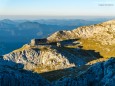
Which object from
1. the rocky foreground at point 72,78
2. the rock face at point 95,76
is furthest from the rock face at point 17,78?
the rock face at point 95,76

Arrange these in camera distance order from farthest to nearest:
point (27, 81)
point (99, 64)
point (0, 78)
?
1. point (99, 64)
2. point (27, 81)
3. point (0, 78)

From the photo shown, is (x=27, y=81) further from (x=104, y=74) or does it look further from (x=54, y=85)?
(x=104, y=74)

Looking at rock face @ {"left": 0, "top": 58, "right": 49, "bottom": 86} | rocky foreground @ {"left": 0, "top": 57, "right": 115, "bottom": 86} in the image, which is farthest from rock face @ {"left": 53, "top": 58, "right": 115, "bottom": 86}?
rock face @ {"left": 0, "top": 58, "right": 49, "bottom": 86}

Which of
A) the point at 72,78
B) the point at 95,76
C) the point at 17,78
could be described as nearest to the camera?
the point at 17,78

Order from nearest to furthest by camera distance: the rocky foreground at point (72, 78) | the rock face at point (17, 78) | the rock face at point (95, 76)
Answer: the rock face at point (17, 78) → the rocky foreground at point (72, 78) → the rock face at point (95, 76)

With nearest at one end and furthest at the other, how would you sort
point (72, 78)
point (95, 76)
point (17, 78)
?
point (17, 78), point (95, 76), point (72, 78)

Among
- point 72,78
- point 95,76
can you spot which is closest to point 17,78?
point 72,78

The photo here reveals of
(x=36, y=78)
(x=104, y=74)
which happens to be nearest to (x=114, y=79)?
(x=104, y=74)

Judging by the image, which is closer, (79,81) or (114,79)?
(114,79)

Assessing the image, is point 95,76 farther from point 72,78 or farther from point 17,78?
point 17,78

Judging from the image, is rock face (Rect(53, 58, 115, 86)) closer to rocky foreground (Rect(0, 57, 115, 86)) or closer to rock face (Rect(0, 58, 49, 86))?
rocky foreground (Rect(0, 57, 115, 86))

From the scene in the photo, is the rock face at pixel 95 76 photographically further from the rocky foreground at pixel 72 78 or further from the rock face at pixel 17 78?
the rock face at pixel 17 78
